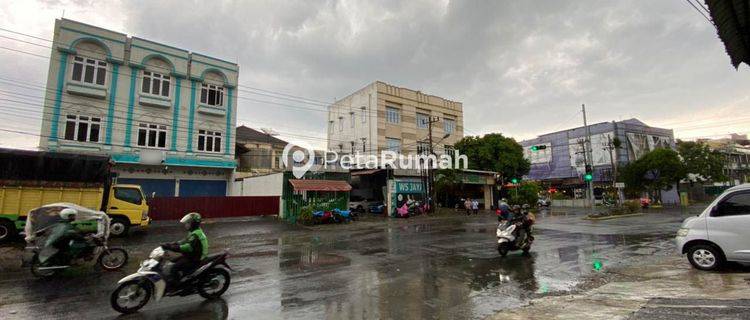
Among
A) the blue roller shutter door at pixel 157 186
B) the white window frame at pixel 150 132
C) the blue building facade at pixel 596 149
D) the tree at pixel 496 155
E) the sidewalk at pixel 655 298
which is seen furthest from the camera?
the blue building facade at pixel 596 149

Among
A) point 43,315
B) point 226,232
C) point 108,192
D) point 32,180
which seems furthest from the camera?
point 226,232

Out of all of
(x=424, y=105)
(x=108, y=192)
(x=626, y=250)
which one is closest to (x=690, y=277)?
(x=626, y=250)

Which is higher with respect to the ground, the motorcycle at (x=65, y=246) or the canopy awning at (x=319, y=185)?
the canopy awning at (x=319, y=185)

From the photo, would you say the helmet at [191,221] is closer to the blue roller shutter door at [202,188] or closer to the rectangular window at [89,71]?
the blue roller shutter door at [202,188]

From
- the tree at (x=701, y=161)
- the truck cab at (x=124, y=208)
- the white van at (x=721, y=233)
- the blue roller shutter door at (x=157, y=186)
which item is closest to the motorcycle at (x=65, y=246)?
the truck cab at (x=124, y=208)

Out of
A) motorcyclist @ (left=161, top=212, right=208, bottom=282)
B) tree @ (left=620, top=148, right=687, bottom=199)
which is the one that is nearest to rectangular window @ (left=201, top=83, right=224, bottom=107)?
motorcyclist @ (left=161, top=212, right=208, bottom=282)

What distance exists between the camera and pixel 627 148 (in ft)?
173

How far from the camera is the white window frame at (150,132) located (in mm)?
23719

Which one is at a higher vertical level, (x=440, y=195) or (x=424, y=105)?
(x=424, y=105)

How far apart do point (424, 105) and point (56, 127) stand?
32.5 meters

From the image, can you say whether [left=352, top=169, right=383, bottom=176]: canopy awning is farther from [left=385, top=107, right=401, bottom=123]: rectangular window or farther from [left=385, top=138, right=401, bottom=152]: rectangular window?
[left=385, top=107, right=401, bottom=123]: rectangular window

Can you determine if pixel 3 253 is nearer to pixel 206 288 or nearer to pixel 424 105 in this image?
pixel 206 288

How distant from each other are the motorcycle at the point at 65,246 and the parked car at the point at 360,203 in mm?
21557

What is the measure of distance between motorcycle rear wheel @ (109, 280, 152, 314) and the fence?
17.1 meters
